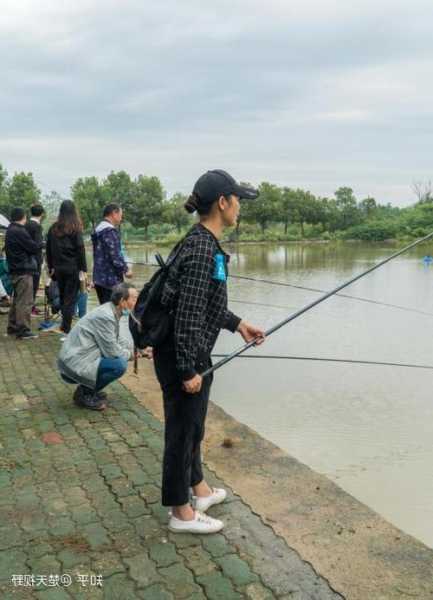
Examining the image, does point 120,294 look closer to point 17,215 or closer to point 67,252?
point 67,252

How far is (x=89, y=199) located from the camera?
54.4 metres

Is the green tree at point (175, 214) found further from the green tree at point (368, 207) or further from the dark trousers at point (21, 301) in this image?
the dark trousers at point (21, 301)

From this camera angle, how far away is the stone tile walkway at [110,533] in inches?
90.7

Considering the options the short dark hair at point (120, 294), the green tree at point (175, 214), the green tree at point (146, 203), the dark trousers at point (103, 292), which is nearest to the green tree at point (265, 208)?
the green tree at point (175, 214)

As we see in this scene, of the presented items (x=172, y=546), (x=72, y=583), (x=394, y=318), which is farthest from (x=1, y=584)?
(x=394, y=318)

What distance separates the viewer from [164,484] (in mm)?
2682

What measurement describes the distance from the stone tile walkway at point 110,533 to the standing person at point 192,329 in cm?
20

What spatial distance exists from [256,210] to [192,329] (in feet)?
195

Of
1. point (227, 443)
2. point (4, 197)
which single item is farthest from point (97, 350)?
point (4, 197)

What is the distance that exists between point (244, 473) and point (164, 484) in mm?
864

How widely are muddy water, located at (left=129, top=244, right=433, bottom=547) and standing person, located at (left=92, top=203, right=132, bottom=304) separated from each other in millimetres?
1663

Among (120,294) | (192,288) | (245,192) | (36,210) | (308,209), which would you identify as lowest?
(120,294)

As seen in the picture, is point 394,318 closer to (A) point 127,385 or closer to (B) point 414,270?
(A) point 127,385

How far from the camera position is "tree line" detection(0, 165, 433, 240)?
5303 centimetres
